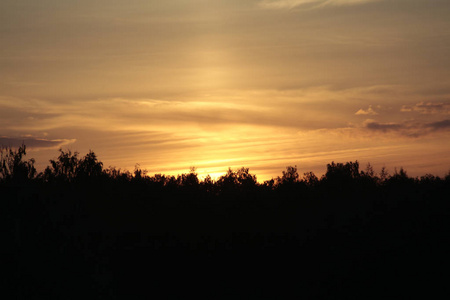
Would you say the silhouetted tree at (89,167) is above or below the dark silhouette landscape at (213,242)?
above

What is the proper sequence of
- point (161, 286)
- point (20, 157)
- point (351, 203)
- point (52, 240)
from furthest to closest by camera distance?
point (351, 203), point (161, 286), point (20, 157), point (52, 240)

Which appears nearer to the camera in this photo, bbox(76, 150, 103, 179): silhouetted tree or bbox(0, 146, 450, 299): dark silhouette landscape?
bbox(0, 146, 450, 299): dark silhouette landscape

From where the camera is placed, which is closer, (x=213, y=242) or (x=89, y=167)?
(x=213, y=242)

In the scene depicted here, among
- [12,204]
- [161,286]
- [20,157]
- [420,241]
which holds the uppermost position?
[20,157]

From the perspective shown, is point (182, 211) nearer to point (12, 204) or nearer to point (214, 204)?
point (214, 204)

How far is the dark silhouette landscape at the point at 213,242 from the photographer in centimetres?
3084

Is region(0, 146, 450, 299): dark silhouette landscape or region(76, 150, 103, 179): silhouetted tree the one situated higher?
region(76, 150, 103, 179): silhouetted tree

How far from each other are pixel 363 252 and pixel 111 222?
18946mm

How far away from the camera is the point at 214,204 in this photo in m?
51.4

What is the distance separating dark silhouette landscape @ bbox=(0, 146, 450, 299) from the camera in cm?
3084

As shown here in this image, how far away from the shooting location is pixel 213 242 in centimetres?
4428

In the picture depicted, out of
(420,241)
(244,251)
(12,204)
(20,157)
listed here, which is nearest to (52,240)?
(12,204)

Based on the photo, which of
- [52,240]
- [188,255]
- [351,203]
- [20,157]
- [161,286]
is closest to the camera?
[52,240]

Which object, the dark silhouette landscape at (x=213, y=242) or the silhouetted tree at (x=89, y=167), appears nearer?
the dark silhouette landscape at (x=213, y=242)
